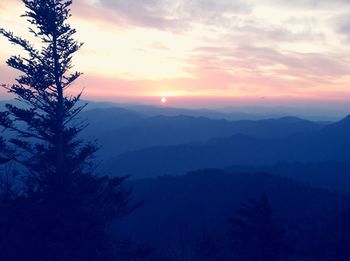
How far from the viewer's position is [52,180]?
490 inches

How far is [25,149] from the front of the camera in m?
15.9

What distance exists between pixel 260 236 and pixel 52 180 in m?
18.7

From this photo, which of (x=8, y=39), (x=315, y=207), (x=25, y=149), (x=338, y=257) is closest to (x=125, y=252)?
(x=25, y=149)

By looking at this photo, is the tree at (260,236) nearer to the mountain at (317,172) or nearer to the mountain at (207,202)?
the mountain at (207,202)

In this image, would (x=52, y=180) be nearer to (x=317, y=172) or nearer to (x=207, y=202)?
(x=207, y=202)

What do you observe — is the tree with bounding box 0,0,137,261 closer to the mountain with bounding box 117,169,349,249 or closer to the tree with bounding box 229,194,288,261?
the tree with bounding box 229,194,288,261

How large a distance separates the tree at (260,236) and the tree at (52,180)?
13790 mm

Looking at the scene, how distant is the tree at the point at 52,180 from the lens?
1066 cm

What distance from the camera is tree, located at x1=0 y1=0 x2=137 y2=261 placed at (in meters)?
10.7

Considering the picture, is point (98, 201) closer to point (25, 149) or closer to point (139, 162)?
point (25, 149)

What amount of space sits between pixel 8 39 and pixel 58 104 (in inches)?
146

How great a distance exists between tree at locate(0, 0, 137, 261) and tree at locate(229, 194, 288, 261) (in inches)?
543

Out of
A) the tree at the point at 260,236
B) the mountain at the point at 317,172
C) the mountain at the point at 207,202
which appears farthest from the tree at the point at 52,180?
the mountain at the point at 317,172

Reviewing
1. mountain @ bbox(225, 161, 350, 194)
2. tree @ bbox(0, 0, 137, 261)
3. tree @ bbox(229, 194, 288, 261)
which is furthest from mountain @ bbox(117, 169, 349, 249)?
tree @ bbox(0, 0, 137, 261)
